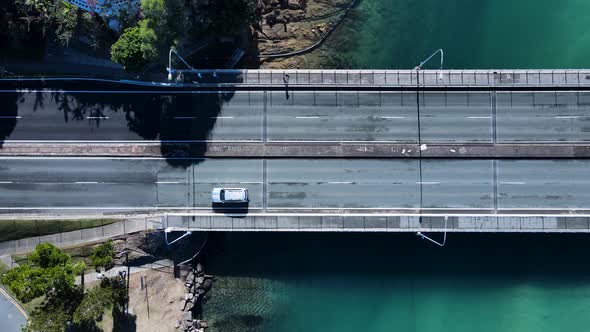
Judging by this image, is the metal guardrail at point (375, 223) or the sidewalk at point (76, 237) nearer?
the metal guardrail at point (375, 223)

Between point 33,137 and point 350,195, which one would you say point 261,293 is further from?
point 33,137

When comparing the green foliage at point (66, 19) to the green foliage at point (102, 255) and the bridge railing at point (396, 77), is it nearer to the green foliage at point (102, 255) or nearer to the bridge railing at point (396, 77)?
the bridge railing at point (396, 77)

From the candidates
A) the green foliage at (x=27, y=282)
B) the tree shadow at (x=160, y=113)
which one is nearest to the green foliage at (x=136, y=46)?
the tree shadow at (x=160, y=113)

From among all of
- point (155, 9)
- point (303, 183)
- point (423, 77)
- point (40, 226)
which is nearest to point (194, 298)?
point (303, 183)

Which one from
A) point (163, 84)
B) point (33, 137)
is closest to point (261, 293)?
point (163, 84)

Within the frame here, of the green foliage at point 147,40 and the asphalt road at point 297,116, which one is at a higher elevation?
the green foliage at point 147,40
